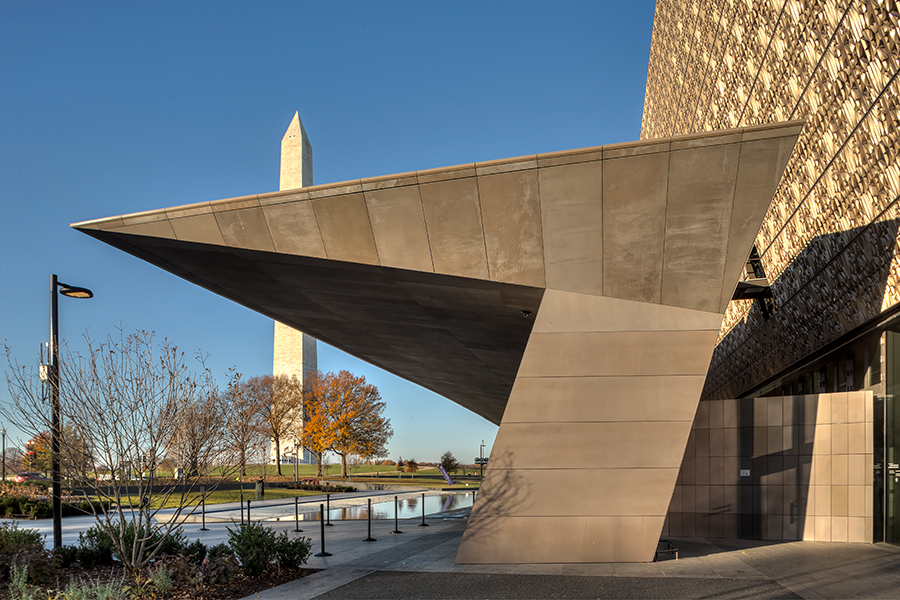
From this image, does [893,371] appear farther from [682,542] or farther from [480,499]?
[480,499]

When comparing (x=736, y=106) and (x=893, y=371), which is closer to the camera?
(x=893, y=371)

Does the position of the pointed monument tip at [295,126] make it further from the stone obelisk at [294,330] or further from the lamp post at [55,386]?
the lamp post at [55,386]

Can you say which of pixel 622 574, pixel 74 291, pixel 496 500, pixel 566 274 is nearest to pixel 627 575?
pixel 622 574

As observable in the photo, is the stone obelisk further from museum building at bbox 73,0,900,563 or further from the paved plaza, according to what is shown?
the paved plaza

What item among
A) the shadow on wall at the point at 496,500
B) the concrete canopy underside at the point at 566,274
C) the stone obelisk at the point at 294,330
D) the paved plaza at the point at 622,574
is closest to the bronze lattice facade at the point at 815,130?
the concrete canopy underside at the point at 566,274

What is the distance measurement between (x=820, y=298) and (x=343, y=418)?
131 feet

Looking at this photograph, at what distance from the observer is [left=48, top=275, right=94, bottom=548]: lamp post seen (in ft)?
35.3

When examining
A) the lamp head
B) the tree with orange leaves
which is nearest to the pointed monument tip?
the tree with orange leaves

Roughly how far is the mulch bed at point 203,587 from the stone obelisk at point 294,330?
3630 centimetres

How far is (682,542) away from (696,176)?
9.13 m

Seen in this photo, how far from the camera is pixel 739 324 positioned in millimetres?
23172

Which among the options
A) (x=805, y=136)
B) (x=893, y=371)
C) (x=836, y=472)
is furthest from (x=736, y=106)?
(x=836, y=472)

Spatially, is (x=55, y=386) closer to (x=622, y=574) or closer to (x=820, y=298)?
(x=622, y=574)

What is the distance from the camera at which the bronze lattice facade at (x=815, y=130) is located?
1125cm
